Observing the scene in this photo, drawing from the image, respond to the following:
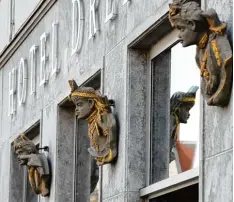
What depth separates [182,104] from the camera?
1185 centimetres

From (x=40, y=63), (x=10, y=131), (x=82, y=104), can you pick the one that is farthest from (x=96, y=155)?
(x=10, y=131)

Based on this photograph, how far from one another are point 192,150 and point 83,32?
3.43 meters

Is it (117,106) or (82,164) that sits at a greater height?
(117,106)

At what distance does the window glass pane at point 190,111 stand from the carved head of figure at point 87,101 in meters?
1.04

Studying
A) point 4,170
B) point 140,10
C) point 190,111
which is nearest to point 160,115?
point 190,111

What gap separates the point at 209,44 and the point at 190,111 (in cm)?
150

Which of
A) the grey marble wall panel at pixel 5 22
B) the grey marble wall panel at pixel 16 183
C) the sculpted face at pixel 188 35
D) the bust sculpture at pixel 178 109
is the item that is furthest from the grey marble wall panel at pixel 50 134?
the sculpted face at pixel 188 35

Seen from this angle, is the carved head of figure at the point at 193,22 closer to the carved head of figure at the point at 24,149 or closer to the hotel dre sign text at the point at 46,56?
the hotel dre sign text at the point at 46,56

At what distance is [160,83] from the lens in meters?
12.5

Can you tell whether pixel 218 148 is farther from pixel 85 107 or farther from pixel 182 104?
pixel 85 107

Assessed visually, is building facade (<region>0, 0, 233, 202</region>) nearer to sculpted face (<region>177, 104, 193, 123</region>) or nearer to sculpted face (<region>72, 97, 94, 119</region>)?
sculpted face (<region>177, 104, 193, 123</region>)

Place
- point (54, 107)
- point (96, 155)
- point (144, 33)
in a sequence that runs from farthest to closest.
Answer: point (54, 107) → point (96, 155) → point (144, 33)

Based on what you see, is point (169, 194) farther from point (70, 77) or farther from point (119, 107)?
point (70, 77)

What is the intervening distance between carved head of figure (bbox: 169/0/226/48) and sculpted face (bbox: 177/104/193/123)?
1367 millimetres
